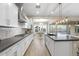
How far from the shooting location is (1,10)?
101 inches

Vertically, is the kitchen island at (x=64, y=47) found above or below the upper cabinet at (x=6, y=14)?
below

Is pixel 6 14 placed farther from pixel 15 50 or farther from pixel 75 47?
pixel 75 47

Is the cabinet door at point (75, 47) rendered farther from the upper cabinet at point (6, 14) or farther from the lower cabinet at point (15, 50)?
the upper cabinet at point (6, 14)

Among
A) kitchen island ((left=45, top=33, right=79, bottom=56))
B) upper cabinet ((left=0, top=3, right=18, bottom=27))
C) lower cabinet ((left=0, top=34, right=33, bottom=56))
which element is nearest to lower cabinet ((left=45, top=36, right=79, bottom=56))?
kitchen island ((left=45, top=33, right=79, bottom=56))

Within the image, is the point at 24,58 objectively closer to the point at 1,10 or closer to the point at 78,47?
the point at 1,10

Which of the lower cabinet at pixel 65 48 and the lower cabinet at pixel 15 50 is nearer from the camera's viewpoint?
the lower cabinet at pixel 15 50

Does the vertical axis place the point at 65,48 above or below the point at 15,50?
below

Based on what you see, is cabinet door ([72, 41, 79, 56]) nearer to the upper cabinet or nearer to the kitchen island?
the kitchen island

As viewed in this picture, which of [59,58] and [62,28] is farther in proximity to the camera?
[62,28]

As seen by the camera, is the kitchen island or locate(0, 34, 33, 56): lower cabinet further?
the kitchen island

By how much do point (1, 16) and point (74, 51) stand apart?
2531 mm

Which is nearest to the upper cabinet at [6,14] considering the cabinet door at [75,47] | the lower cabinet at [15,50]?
the lower cabinet at [15,50]

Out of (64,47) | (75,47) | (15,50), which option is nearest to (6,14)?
(15,50)

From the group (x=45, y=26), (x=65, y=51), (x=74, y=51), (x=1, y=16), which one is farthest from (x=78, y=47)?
(x=45, y=26)
